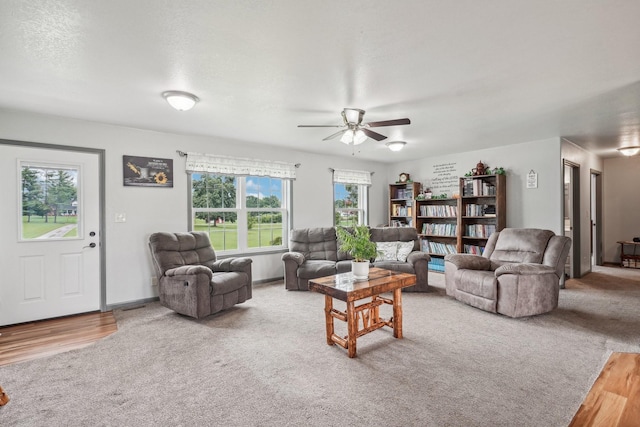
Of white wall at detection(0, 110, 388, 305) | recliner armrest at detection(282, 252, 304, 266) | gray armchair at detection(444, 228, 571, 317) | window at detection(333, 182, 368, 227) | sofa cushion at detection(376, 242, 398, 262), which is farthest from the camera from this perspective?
window at detection(333, 182, 368, 227)

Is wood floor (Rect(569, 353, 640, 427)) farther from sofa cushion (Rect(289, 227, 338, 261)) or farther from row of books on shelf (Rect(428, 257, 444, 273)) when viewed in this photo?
row of books on shelf (Rect(428, 257, 444, 273))

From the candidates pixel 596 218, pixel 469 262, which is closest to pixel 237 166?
pixel 469 262

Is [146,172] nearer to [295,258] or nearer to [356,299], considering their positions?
[295,258]

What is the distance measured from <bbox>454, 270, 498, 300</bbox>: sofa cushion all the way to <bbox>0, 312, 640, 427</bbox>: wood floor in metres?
2.23

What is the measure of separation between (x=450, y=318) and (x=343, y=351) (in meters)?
1.46

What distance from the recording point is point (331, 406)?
1.93m

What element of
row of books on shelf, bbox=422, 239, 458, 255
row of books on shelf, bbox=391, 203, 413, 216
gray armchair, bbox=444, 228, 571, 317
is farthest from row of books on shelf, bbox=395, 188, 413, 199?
gray armchair, bbox=444, 228, 571, 317

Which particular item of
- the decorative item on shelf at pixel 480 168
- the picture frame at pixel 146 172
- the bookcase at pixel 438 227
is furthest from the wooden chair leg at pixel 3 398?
the decorative item on shelf at pixel 480 168

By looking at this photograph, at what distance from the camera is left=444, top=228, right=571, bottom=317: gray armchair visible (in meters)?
3.37

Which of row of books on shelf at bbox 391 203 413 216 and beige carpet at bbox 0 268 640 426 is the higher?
row of books on shelf at bbox 391 203 413 216

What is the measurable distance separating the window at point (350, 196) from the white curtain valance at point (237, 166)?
1.18m

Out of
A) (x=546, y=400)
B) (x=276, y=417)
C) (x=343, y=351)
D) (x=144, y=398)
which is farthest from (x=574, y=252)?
(x=144, y=398)

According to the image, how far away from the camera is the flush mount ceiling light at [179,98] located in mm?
2893

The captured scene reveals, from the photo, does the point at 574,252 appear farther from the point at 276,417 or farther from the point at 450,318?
the point at 276,417
